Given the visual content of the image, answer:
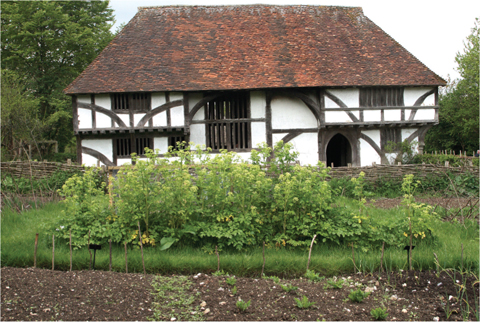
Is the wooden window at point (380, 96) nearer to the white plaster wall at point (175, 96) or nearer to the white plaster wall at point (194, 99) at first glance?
the white plaster wall at point (194, 99)

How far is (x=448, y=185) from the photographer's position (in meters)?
11.9

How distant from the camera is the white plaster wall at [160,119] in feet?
52.5

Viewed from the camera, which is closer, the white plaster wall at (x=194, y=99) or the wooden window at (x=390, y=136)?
the white plaster wall at (x=194, y=99)

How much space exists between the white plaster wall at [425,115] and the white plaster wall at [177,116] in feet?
32.3

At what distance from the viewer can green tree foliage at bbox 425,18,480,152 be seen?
97.2 feet

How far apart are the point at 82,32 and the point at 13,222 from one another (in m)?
21.0

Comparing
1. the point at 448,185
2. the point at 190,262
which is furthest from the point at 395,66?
the point at 190,262

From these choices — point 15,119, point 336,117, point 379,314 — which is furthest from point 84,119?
point 379,314

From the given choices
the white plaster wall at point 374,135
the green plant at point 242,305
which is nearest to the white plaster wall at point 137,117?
the white plaster wall at point 374,135

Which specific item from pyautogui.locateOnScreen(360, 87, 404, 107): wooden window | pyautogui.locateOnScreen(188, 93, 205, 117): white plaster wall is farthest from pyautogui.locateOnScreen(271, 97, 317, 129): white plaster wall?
pyautogui.locateOnScreen(188, 93, 205, 117): white plaster wall

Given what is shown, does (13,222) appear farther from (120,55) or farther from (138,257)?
(120,55)

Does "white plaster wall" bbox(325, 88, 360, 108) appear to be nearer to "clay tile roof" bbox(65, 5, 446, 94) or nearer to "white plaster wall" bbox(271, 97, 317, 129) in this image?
"clay tile roof" bbox(65, 5, 446, 94)

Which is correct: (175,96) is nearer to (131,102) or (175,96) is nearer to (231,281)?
(131,102)

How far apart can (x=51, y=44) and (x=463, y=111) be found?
1128 inches
